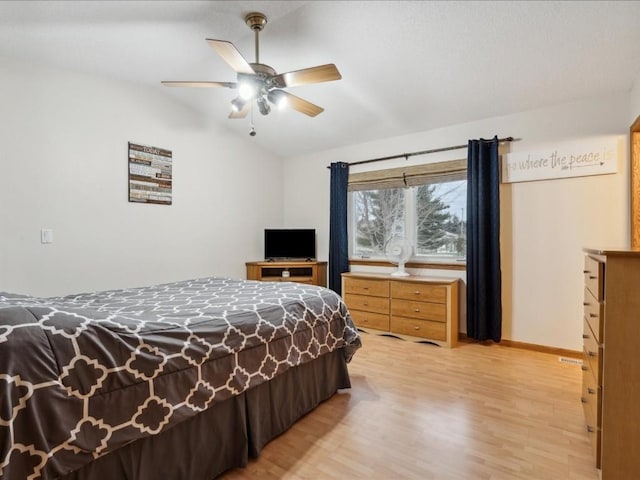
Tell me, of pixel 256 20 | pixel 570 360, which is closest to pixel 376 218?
pixel 570 360

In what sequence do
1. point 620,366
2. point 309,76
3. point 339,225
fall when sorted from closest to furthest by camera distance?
point 620,366 → point 309,76 → point 339,225

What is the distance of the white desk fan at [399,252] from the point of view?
157 inches

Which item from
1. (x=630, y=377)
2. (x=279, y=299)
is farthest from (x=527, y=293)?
(x=279, y=299)

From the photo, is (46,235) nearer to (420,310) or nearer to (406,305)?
(406,305)

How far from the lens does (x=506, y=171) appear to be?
3484mm

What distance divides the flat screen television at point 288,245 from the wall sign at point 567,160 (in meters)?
2.50

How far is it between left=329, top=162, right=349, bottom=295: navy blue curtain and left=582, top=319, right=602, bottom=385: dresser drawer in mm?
2857

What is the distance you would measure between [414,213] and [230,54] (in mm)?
2864

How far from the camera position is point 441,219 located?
4.05m

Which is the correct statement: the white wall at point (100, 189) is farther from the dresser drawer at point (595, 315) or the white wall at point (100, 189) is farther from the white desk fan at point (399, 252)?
the dresser drawer at point (595, 315)

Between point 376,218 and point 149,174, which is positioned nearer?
point 149,174

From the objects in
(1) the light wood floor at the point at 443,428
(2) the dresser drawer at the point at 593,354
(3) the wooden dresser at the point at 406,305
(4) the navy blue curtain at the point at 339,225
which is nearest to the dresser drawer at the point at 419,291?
(3) the wooden dresser at the point at 406,305

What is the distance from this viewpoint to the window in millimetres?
3936

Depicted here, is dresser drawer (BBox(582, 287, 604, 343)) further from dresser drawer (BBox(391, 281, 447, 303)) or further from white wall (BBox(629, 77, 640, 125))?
white wall (BBox(629, 77, 640, 125))
